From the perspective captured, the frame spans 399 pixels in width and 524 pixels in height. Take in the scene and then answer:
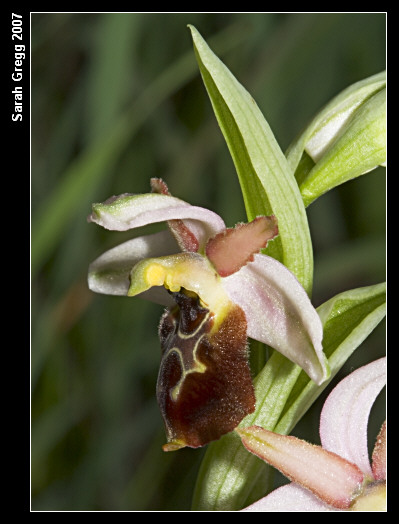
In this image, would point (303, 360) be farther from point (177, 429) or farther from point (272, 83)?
point (272, 83)

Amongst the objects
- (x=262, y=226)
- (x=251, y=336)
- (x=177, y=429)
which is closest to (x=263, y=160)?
(x=262, y=226)

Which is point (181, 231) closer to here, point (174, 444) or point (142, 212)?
point (142, 212)

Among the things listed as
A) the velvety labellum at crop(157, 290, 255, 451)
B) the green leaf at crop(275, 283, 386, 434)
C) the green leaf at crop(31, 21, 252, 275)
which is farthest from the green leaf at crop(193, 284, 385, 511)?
the green leaf at crop(31, 21, 252, 275)

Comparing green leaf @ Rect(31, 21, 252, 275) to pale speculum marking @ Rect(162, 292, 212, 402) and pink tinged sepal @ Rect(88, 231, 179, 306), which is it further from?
pale speculum marking @ Rect(162, 292, 212, 402)

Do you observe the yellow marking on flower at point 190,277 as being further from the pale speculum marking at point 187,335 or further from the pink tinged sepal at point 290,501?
the pink tinged sepal at point 290,501

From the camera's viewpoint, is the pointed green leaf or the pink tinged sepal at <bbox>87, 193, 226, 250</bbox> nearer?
the pink tinged sepal at <bbox>87, 193, 226, 250</bbox>

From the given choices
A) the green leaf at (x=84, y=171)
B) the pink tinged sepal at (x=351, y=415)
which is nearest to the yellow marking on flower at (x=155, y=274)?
the pink tinged sepal at (x=351, y=415)
